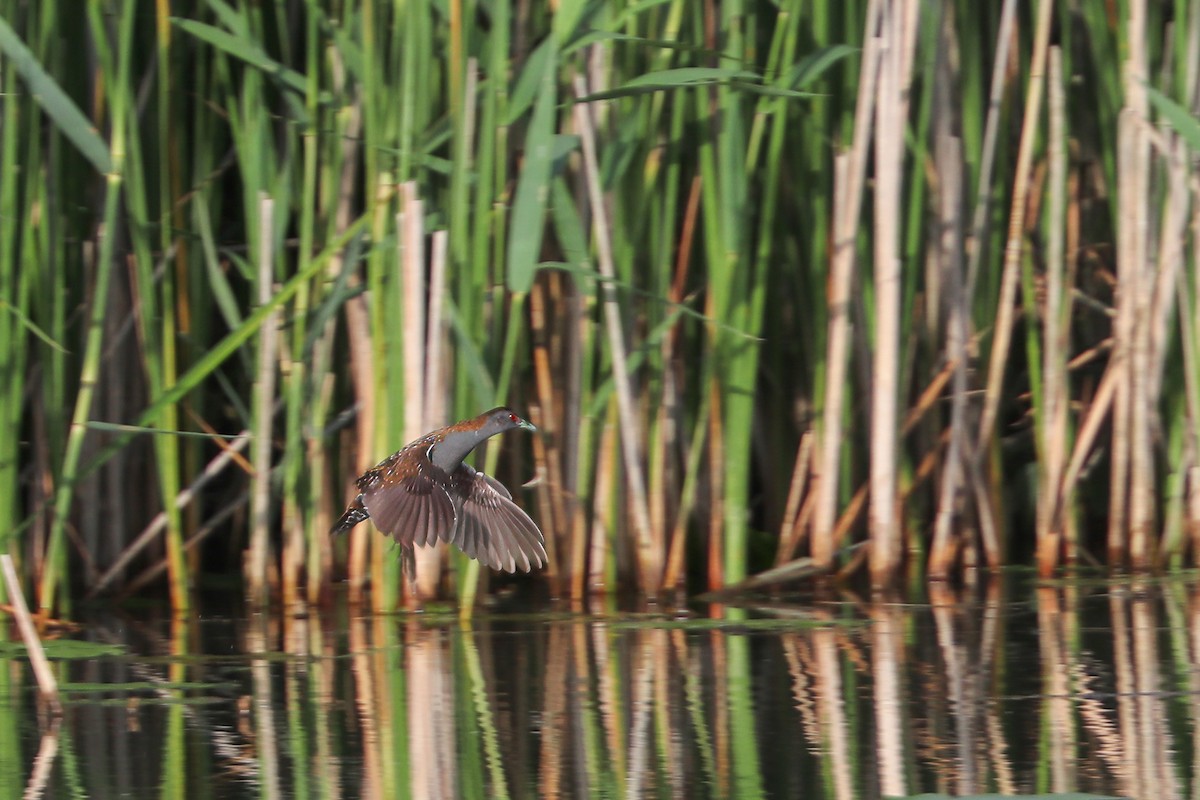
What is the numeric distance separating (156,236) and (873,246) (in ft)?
6.50

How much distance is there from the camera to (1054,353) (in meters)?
4.98

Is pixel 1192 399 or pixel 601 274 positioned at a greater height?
pixel 601 274

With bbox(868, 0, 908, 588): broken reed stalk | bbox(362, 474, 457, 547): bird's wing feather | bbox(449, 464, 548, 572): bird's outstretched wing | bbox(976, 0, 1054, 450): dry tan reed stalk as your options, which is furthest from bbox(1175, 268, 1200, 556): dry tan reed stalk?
bbox(362, 474, 457, 547): bird's wing feather

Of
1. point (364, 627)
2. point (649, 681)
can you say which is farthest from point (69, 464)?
point (649, 681)

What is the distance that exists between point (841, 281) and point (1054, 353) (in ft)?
2.26

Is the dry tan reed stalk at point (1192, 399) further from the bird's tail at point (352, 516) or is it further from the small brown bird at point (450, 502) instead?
the bird's tail at point (352, 516)

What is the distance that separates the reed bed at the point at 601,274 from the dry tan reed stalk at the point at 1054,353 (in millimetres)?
12

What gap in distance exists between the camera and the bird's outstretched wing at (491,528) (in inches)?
158

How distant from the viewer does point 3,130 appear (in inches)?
172

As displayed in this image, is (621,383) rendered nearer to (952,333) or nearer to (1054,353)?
(952,333)

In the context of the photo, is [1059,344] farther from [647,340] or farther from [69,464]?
[69,464]

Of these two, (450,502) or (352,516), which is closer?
(450,502)

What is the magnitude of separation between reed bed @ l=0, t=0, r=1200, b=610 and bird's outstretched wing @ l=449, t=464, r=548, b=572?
0.29 metres

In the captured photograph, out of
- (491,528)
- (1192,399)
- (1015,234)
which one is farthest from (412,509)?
(1192,399)
